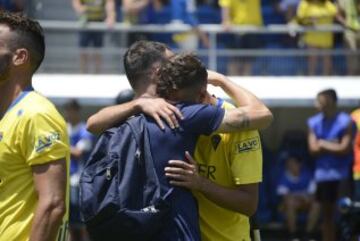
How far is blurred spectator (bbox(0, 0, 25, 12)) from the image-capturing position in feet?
48.1

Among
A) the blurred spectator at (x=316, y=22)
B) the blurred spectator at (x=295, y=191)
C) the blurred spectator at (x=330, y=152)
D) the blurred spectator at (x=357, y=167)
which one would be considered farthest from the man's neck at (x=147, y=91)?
the blurred spectator at (x=316, y=22)

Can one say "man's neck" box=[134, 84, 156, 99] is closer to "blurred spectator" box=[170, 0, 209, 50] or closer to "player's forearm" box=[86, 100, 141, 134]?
"player's forearm" box=[86, 100, 141, 134]

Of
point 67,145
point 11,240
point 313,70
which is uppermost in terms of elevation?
point 67,145

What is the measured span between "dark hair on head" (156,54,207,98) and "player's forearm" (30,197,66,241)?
762 mm

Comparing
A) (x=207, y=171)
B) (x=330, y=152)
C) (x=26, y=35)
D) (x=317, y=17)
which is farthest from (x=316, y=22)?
(x=26, y=35)

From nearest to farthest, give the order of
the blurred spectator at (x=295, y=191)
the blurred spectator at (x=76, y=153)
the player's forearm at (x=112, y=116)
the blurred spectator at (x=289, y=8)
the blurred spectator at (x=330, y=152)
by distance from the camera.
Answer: the player's forearm at (x=112, y=116) → the blurred spectator at (x=330, y=152) → the blurred spectator at (x=76, y=153) → the blurred spectator at (x=295, y=191) → the blurred spectator at (x=289, y=8)

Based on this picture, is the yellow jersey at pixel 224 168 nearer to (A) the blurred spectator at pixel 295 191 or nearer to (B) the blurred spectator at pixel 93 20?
(A) the blurred spectator at pixel 295 191

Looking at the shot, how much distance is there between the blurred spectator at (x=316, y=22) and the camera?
14.8 metres

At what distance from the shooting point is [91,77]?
14.5 metres

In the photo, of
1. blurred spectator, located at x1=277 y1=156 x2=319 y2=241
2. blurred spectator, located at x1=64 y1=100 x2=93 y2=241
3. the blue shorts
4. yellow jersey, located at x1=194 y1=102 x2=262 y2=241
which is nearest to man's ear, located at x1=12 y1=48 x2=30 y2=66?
yellow jersey, located at x1=194 y1=102 x2=262 y2=241

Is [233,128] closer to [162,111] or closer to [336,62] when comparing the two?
[162,111]

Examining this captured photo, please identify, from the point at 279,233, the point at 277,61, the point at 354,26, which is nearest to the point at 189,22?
the point at 277,61

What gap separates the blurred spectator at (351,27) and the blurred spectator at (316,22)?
0.60 ft

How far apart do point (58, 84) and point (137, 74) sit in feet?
31.2
